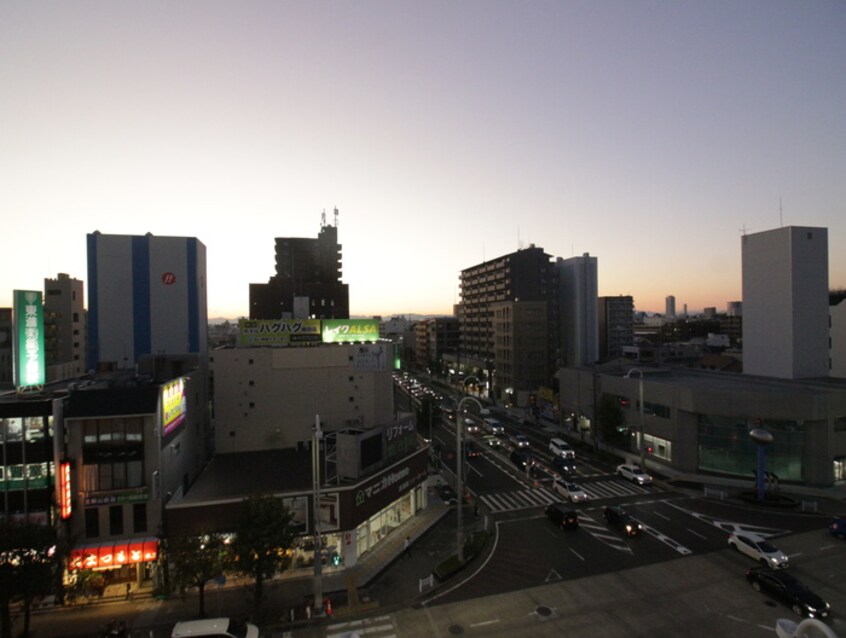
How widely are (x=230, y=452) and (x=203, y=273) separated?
2485cm

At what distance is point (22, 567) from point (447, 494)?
97.5 ft

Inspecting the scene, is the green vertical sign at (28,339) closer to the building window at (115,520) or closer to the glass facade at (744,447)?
the building window at (115,520)

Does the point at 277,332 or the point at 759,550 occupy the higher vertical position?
the point at 277,332

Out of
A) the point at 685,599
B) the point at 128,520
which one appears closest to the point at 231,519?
the point at 128,520

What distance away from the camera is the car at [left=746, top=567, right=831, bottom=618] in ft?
71.2

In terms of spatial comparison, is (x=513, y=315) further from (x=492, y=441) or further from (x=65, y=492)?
(x=65, y=492)

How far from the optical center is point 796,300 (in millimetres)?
56469

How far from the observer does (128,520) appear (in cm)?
2669

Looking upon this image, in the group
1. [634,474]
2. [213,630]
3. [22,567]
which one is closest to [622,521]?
[634,474]

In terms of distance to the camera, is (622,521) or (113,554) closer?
(113,554)

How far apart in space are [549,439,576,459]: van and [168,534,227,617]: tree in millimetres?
38445

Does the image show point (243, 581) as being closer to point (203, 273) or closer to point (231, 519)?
point (231, 519)

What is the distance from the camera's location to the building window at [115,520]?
2653 centimetres

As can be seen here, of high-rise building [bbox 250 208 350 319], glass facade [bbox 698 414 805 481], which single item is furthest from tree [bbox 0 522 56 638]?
high-rise building [bbox 250 208 350 319]
